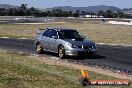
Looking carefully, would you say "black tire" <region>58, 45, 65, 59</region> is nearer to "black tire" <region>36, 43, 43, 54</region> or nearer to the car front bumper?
the car front bumper

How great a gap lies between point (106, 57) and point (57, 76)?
806 centimetres

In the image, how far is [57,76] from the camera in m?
13.2

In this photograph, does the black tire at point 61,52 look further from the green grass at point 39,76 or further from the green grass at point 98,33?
the green grass at point 98,33

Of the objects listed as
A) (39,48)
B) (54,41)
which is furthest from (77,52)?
(39,48)

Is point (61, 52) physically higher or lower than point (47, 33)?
lower

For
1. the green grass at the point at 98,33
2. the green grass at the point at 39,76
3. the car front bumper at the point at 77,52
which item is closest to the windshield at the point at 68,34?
the car front bumper at the point at 77,52

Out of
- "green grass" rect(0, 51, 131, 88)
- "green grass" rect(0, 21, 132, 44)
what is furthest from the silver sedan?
"green grass" rect(0, 21, 132, 44)

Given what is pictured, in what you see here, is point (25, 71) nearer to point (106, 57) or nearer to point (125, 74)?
point (125, 74)

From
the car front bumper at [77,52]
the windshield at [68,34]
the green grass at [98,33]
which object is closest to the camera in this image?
the car front bumper at [77,52]

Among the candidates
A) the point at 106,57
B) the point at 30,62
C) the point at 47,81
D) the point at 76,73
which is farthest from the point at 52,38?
the point at 47,81

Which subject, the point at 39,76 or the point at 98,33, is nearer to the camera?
the point at 39,76

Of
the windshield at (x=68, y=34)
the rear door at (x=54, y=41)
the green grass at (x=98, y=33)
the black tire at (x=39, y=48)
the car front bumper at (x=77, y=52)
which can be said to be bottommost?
the green grass at (x=98, y=33)

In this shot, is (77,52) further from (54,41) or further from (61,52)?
(54,41)

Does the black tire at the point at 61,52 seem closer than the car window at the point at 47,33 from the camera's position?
Yes
